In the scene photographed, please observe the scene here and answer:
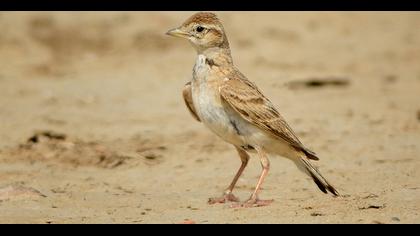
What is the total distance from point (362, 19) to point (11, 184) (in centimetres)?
1183

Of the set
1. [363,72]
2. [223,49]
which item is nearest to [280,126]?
[223,49]

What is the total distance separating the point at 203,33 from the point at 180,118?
3.96 meters

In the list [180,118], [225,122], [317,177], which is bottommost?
[317,177]

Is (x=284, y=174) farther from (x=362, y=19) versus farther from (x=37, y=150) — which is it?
(x=362, y=19)

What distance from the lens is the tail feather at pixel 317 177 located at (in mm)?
8461

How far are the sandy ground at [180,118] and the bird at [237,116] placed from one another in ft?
1.01

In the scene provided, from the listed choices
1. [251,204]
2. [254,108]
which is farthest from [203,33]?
[251,204]

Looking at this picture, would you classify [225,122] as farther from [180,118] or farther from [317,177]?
[180,118]

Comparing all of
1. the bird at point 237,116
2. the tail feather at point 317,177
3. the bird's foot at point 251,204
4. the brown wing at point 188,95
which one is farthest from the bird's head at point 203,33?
the bird's foot at point 251,204

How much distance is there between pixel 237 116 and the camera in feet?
27.7

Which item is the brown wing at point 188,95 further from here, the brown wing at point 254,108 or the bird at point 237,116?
the brown wing at point 254,108

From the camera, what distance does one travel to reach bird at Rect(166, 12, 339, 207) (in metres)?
8.35

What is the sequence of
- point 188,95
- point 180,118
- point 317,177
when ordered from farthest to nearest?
1. point 180,118
2. point 188,95
3. point 317,177

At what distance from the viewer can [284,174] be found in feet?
32.3
